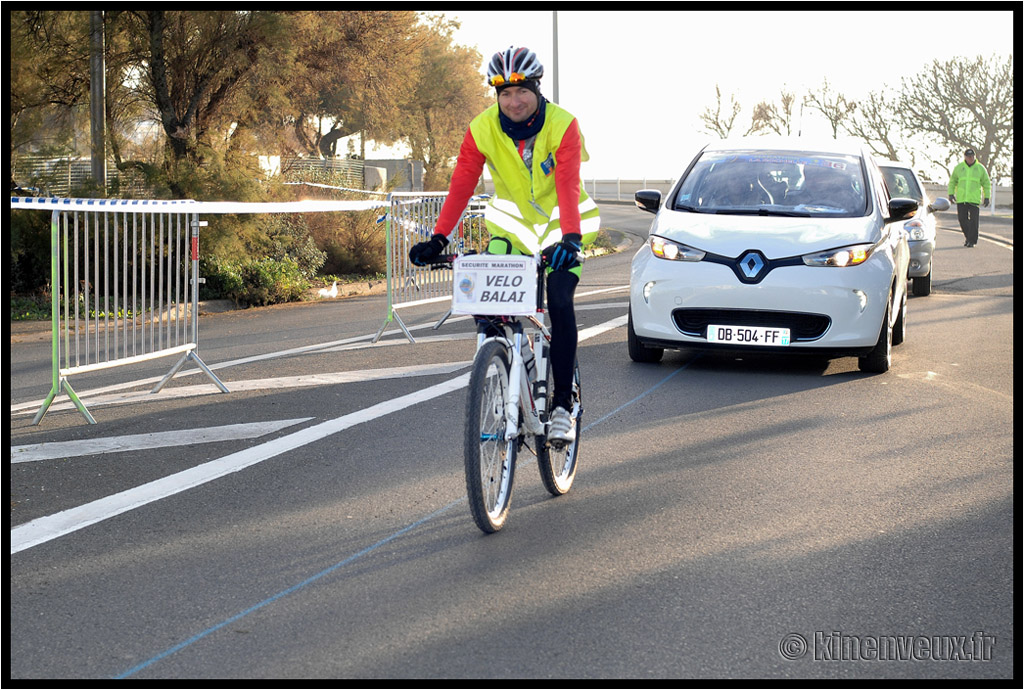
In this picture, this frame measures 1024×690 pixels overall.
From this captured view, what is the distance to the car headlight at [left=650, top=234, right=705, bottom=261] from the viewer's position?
30.8 ft

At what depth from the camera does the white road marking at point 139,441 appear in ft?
22.3

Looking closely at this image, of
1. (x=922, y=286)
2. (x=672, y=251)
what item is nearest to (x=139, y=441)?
(x=672, y=251)

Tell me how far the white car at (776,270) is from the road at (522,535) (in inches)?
13.9

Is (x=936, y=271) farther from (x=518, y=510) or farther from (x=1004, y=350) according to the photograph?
(x=518, y=510)

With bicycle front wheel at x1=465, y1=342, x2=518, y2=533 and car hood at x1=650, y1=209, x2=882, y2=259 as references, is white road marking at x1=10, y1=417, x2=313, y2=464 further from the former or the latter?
car hood at x1=650, y1=209, x2=882, y2=259

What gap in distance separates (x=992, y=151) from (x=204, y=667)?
49.2 metres

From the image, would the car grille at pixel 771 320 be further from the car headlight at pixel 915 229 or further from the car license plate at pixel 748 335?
the car headlight at pixel 915 229

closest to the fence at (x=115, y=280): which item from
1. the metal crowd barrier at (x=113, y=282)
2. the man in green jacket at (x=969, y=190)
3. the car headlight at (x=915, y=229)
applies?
the metal crowd barrier at (x=113, y=282)

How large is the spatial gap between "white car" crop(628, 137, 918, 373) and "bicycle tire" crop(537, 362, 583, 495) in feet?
11.4

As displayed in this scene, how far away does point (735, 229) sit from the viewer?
9.48m

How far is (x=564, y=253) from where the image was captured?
518 cm

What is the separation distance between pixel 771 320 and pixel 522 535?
4.50m

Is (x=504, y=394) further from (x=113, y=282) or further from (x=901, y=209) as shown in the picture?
(x=901, y=209)

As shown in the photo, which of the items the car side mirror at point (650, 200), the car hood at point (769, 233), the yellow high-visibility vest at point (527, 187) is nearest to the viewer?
the yellow high-visibility vest at point (527, 187)
